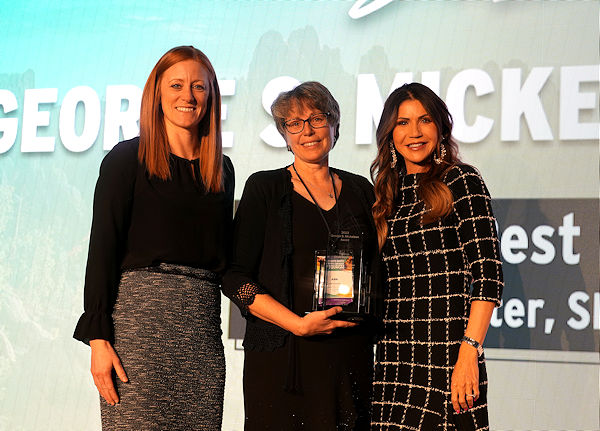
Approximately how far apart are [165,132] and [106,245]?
0.36 m

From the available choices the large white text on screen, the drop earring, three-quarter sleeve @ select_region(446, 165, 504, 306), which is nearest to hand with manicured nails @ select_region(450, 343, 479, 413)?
three-quarter sleeve @ select_region(446, 165, 504, 306)

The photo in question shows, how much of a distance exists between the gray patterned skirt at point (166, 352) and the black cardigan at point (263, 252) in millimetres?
98

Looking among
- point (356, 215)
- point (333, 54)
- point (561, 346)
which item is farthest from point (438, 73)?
point (356, 215)

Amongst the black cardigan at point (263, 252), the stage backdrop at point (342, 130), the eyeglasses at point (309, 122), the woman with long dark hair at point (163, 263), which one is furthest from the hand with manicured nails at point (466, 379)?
the stage backdrop at point (342, 130)

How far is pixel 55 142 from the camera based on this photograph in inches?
162

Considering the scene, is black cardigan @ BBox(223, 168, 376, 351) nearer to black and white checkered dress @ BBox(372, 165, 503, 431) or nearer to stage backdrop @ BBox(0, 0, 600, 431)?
black and white checkered dress @ BBox(372, 165, 503, 431)

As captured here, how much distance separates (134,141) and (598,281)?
217cm

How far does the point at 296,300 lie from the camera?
2.13m

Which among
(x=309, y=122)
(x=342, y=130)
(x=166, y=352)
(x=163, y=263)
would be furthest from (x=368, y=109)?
(x=166, y=352)

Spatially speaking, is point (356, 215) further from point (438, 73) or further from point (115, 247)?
point (438, 73)

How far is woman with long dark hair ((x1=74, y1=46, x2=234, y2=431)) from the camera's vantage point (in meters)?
1.96

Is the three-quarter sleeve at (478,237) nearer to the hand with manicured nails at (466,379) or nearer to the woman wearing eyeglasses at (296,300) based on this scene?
the hand with manicured nails at (466,379)

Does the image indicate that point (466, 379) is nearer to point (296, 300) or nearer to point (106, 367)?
point (296, 300)

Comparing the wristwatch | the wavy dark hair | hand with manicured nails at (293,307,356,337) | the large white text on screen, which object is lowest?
the wristwatch
